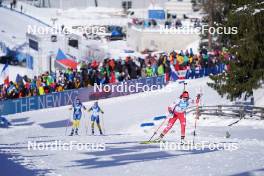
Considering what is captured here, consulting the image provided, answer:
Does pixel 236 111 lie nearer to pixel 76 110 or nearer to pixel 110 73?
pixel 76 110

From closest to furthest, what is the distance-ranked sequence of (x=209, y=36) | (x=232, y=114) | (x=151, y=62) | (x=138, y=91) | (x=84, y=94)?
(x=232, y=114), (x=84, y=94), (x=138, y=91), (x=151, y=62), (x=209, y=36)

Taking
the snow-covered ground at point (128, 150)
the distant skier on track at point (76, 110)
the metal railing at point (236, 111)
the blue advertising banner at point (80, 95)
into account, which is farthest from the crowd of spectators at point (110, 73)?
the distant skier on track at point (76, 110)

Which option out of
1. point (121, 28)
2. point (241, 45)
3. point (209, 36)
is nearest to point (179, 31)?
point (209, 36)

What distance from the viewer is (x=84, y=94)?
27094 mm

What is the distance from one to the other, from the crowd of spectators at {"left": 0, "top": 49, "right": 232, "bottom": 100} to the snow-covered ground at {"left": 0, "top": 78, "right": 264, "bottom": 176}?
3.83 feet

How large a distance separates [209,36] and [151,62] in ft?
50.2

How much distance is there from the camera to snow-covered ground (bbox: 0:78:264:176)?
44.7ft

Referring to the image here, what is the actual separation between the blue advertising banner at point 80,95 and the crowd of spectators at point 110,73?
46 cm

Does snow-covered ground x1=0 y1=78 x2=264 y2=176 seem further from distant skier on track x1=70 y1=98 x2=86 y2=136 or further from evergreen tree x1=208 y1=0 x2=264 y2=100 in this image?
evergreen tree x1=208 y1=0 x2=264 y2=100

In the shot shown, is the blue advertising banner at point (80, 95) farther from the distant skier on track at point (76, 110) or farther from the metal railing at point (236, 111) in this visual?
the metal railing at point (236, 111)

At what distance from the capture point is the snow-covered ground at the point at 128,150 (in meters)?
13.6

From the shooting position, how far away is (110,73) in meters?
28.9

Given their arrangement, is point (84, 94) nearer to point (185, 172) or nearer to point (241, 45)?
point (241, 45)

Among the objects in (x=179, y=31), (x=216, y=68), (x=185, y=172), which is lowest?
(x=185, y=172)
